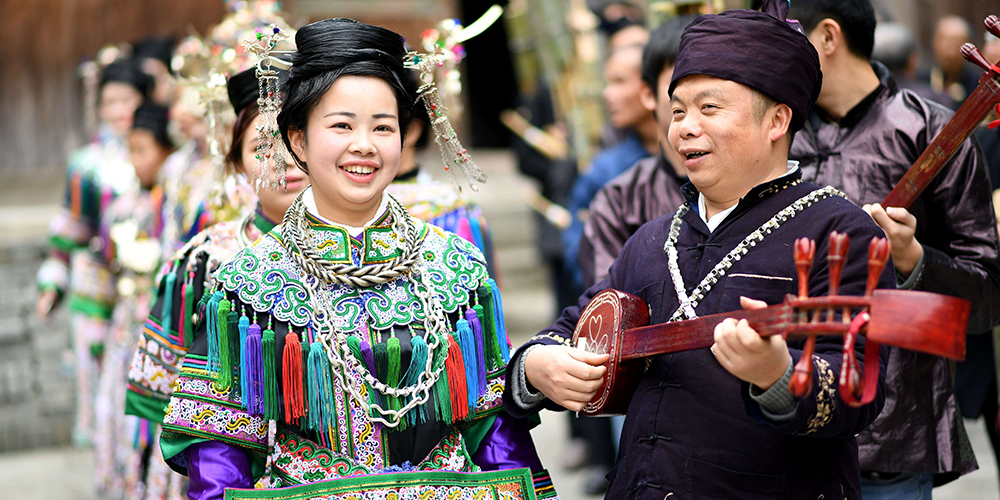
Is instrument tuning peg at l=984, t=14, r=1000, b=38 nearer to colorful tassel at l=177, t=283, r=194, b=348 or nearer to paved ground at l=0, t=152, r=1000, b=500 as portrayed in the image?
colorful tassel at l=177, t=283, r=194, b=348

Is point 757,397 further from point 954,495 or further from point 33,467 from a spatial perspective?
point 33,467

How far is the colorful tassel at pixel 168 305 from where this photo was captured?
3.17 m

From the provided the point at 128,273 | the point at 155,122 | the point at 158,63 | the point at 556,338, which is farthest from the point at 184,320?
the point at 158,63

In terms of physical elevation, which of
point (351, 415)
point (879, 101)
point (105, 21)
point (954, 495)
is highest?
point (105, 21)

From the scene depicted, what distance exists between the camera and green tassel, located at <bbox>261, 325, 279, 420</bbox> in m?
2.17

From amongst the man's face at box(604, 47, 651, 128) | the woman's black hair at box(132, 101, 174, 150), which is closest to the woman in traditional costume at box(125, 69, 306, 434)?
the man's face at box(604, 47, 651, 128)

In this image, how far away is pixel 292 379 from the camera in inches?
85.1

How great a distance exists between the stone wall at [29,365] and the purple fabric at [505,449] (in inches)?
194

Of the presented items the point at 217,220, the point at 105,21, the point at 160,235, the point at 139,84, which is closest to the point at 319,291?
the point at 217,220

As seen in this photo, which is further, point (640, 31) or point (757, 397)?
point (640, 31)

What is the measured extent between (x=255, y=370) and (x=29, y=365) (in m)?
5.08

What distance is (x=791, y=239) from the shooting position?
199cm

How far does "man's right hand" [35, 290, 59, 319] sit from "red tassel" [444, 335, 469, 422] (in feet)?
12.6

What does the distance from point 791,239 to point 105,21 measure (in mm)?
8361
